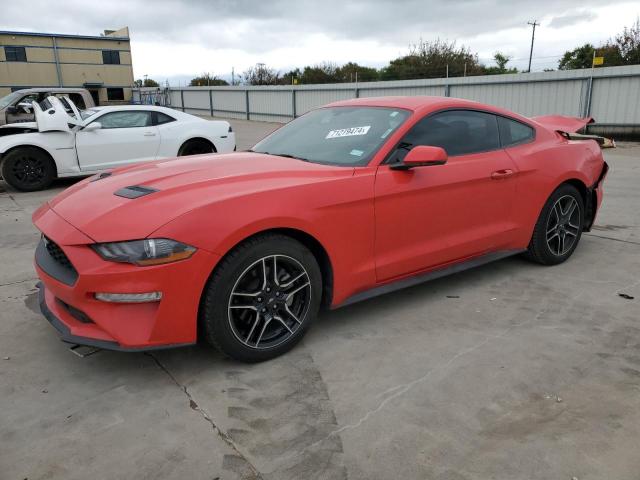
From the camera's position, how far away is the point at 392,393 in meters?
2.71

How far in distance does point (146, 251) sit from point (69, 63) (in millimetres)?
45204

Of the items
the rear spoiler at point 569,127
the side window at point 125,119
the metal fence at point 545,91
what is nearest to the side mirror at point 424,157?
the rear spoiler at point 569,127

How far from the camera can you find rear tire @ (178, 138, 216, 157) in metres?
9.25

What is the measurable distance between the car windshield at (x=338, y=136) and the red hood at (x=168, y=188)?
18 centimetres

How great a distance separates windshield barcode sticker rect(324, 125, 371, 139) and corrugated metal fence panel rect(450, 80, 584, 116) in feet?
44.5

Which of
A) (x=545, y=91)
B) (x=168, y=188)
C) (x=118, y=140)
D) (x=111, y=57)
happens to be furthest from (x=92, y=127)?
(x=111, y=57)

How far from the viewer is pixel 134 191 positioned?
117 inches

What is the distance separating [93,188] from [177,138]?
6.13 meters

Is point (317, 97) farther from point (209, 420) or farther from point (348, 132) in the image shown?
point (209, 420)

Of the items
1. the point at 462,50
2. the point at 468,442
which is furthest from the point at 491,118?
the point at 462,50

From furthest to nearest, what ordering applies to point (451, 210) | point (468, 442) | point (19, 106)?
point (19, 106), point (451, 210), point (468, 442)

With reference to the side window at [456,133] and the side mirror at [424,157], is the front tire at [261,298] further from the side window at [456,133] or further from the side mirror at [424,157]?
the side window at [456,133]

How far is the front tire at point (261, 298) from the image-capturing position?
2.75 meters

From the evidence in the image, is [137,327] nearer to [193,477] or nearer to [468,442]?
[193,477]
